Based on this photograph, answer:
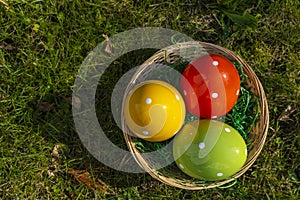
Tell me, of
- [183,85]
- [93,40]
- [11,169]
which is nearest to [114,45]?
[93,40]

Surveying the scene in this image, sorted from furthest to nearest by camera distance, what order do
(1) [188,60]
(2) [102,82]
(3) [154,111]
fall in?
1. (2) [102,82]
2. (1) [188,60]
3. (3) [154,111]

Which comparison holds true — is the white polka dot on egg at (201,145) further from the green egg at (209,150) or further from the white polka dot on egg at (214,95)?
the white polka dot on egg at (214,95)

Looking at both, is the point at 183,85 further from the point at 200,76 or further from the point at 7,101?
the point at 7,101

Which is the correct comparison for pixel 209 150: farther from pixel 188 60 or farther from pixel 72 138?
pixel 72 138

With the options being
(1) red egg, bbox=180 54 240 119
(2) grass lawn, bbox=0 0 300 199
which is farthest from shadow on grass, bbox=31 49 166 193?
(1) red egg, bbox=180 54 240 119

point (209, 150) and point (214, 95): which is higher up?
point (214, 95)

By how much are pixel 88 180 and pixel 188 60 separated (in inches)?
28.5

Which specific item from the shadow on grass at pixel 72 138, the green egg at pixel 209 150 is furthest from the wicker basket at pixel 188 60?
the shadow on grass at pixel 72 138

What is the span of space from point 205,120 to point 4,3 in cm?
110

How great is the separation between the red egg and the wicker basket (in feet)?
0.39

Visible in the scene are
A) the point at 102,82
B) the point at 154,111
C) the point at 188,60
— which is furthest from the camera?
the point at 102,82

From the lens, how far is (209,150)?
6.29ft

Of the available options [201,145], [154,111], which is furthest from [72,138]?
[201,145]

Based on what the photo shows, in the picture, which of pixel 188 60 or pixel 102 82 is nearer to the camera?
pixel 188 60
